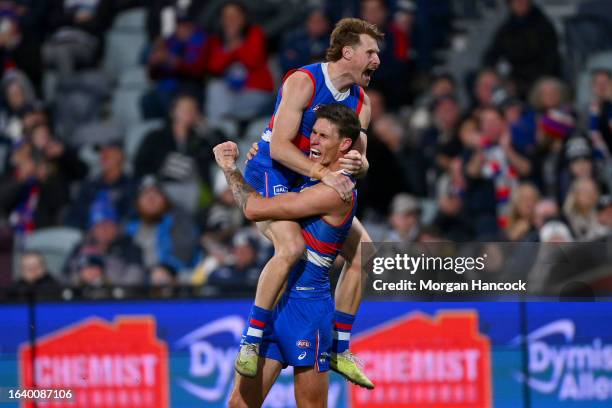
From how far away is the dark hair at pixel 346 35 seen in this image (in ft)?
25.4

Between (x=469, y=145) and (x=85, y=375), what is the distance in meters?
4.63

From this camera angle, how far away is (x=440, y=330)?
9859mm

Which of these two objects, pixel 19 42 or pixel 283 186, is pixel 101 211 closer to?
pixel 19 42

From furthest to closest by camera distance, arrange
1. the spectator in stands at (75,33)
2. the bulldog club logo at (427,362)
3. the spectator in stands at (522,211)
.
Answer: the spectator in stands at (75,33)
the spectator in stands at (522,211)
the bulldog club logo at (427,362)

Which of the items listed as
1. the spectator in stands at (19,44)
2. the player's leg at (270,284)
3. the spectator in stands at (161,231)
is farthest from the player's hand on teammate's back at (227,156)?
the spectator in stands at (19,44)

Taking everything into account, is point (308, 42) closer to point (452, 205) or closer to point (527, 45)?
point (527, 45)

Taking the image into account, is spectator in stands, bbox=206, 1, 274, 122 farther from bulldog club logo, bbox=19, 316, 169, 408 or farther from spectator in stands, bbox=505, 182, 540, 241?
bulldog club logo, bbox=19, 316, 169, 408

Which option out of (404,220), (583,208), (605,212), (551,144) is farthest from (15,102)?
(605,212)

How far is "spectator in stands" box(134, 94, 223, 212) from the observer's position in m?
13.0

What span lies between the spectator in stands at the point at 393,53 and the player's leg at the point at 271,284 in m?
6.28

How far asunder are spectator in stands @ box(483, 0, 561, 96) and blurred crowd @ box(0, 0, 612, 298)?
0.05ft

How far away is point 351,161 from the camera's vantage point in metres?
7.46

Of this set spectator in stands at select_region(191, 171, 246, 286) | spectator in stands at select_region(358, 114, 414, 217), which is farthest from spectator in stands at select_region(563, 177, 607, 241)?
spectator in stands at select_region(191, 171, 246, 286)

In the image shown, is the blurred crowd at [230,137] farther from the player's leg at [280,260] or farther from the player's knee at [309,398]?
the player's leg at [280,260]
